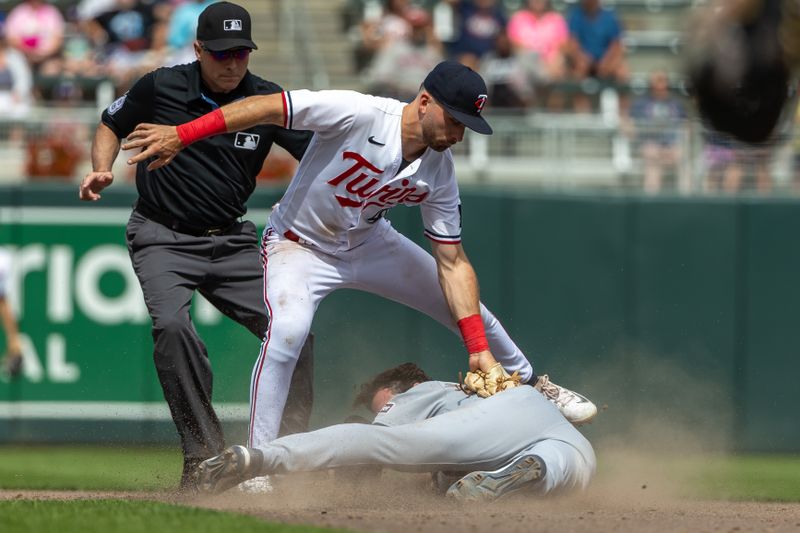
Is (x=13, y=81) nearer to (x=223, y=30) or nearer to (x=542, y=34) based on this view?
(x=542, y=34)

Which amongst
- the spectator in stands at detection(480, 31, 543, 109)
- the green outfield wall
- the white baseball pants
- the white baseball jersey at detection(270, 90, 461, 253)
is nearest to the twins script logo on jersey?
the white baseball jersey at detection(270, 90, 461, 253)

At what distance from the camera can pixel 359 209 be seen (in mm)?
6613

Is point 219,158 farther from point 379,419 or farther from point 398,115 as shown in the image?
point 379,419

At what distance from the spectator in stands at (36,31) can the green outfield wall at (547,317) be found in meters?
3.01

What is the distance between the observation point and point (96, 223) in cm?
1001

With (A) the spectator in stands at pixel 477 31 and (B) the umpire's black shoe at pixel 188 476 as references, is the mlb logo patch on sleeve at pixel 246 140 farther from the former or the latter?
(A) the spectator in stands at pixel 477 31

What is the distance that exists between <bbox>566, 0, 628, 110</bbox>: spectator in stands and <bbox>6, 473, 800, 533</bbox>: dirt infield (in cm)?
619

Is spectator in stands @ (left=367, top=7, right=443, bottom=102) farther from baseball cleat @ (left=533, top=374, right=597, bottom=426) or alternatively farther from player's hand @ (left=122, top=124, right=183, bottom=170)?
player's hand @ (left=122, top=124, right=183, bottom=170)

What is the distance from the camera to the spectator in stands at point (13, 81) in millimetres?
11844

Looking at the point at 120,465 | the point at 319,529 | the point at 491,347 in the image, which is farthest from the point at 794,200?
the point at 319,529

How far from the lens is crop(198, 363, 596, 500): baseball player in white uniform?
5859mm

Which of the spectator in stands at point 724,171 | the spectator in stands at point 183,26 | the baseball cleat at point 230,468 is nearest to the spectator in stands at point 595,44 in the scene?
the spectator in stands at point 724,171

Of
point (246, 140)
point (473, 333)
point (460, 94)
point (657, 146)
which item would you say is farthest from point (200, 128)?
point (657, 146)

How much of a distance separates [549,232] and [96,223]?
3.44 metres
